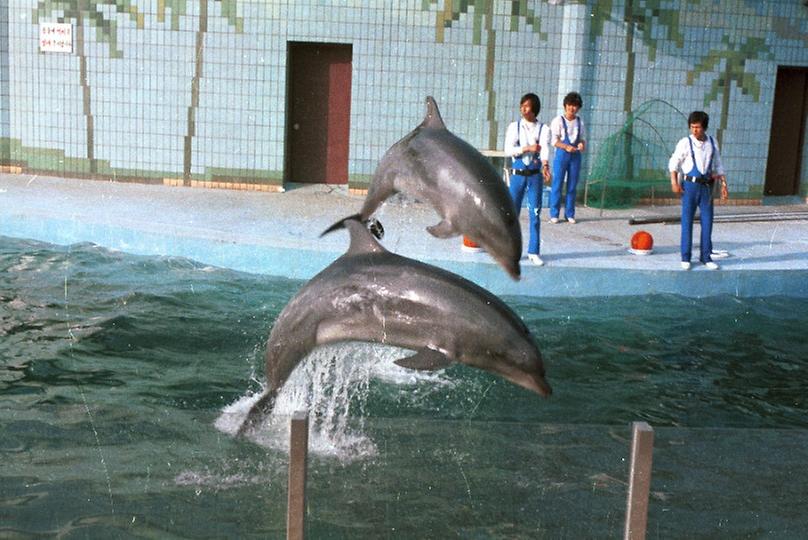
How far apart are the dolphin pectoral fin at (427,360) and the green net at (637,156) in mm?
9012

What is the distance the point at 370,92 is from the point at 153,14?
8.88 feet

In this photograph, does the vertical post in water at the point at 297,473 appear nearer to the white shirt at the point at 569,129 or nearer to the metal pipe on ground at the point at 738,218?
the white shirt at the point at 569,129

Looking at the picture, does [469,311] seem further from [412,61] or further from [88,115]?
[88,115]

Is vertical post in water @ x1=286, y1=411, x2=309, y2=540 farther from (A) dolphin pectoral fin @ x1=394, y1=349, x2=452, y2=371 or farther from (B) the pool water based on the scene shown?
(A) dolphin pectoral fin @ x1=394, y1=349, x2=452, y2=371

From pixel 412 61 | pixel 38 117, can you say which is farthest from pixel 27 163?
pixel 412 61

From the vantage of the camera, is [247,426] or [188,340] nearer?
[247,426]

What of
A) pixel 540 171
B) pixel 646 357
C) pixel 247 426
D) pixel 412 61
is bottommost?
pixel 646 357

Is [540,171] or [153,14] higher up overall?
[153,14]

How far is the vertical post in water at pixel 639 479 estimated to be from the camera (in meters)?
3.25

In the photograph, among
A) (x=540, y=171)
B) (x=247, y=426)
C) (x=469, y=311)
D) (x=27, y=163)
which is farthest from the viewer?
(x=27, y=163)

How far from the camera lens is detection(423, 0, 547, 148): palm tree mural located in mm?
12594

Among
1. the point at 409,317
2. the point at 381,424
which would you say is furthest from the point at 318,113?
the point at 381,424

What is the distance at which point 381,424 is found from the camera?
12.9 feet

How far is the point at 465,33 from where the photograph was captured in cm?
1265
